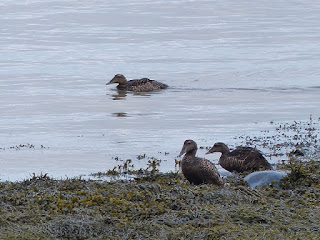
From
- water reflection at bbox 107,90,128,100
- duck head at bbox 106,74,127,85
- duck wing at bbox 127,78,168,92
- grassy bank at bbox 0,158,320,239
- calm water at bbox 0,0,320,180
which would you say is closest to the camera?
grassy bank at bbox 0,158,320,239

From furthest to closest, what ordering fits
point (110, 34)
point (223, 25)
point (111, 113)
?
1. point (223, 25)
2. point (110, 34)
3. point (111, 113)

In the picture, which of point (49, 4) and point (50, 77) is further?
point (49, 4)

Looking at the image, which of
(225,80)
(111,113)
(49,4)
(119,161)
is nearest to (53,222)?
(119,161)

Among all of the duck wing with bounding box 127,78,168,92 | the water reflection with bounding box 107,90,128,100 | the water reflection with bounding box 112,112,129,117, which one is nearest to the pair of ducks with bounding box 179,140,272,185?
the water reflection with bounding box 112,112,129,117

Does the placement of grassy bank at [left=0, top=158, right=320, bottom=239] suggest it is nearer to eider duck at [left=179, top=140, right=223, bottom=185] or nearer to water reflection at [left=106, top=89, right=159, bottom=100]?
eider duck at [left=179, top=140, right=223, bottom=185]

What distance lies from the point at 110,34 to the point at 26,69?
12.2 m

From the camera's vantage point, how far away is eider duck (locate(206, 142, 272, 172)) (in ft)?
37.6

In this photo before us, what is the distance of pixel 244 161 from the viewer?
11688mm

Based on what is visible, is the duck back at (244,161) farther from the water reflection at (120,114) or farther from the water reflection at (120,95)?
the water reflection at (120,95)

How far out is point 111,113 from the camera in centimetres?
1867

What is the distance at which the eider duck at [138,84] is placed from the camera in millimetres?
22953

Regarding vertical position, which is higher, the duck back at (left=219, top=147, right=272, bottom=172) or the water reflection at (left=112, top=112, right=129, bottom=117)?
the water reflection at (left=112, top=112, right=129, bottom=117)

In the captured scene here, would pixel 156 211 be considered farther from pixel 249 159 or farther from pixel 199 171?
pixel 249 159

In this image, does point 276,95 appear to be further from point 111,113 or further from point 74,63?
point 74,63
